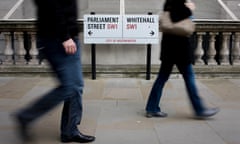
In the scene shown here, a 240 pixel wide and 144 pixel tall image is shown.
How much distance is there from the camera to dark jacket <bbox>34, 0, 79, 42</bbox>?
3.85m

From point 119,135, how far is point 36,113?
1.16 meters

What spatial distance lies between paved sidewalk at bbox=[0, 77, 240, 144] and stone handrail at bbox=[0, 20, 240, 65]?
1.68ft

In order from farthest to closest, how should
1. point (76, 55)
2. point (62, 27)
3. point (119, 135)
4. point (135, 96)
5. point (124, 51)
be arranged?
point (124, 51) < point (135, 96) < point (119, 135) < point (76, 55) < point (62, 27)

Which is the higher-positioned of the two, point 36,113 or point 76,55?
point 76,55

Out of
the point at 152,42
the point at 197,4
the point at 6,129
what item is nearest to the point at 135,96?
the point at 152,42

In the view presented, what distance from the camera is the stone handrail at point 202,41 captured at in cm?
777

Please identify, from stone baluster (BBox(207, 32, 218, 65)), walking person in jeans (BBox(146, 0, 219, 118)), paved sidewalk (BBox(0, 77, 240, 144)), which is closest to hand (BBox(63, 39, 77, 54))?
paved sidewalk (BBox(0, 77, 240, 144))

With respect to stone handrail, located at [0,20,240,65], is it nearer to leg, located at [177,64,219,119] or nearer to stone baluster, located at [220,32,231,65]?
stone baluster, located at [220,32,231,65]

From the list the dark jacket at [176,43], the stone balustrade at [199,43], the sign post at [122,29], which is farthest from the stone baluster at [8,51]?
the dark jacket at [176,43]

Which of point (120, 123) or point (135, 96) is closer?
point (120, 123)

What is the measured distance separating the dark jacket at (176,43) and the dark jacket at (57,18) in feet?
4.87

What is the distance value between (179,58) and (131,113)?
109 cm

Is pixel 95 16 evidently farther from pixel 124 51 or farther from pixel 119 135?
pixel 119 135

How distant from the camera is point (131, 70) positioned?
7.83 metres
